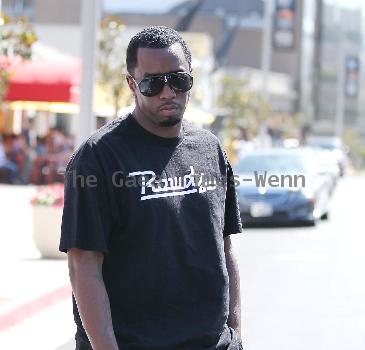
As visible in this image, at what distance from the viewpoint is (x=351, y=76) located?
89562 mm

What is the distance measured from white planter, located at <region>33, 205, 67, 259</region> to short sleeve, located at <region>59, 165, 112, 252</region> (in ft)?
33.6

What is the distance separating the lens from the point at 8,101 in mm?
25500

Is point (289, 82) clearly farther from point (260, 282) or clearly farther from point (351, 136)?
point (260, 282)

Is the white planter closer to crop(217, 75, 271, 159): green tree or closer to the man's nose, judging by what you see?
the man's nose

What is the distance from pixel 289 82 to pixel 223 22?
13.9 metres

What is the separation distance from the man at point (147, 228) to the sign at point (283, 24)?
213ft

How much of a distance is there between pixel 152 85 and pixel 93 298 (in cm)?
72

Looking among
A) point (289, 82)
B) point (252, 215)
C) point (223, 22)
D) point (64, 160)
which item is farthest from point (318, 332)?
point (289, 82)

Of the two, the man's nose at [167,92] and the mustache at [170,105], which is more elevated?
the man's nose at [167,92]

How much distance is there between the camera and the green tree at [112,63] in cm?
2288

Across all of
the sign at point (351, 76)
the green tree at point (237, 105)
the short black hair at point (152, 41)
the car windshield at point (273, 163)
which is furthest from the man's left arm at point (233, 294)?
the sign at point (351, 76)

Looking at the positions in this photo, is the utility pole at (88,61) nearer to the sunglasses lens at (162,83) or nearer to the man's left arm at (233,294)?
the man's left arm at (233,294)

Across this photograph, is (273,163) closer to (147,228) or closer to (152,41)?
(152,41)

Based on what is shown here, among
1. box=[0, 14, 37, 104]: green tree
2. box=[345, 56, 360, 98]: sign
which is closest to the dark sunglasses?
box=[0, 14, 37, 104]: green tree
